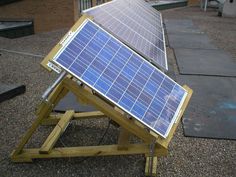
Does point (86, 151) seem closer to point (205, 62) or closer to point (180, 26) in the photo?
point (205, 62)

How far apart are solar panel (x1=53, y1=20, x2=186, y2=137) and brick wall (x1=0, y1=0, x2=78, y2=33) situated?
999 centimetres

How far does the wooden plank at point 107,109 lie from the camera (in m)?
4.12

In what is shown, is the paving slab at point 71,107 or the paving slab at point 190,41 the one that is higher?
the paving slab at point 71,107

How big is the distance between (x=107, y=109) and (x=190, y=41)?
956cm

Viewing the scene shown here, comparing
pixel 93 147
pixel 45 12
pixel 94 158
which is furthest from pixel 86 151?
pixel 45 12

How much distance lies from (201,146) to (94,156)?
184 cm

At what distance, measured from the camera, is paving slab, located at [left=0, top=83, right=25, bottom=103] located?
6720mm

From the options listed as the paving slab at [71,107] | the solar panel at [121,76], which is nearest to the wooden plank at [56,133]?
the paving slab at [71,107]

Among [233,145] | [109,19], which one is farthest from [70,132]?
[233,145]

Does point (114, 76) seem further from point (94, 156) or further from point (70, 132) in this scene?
point (70, 132)

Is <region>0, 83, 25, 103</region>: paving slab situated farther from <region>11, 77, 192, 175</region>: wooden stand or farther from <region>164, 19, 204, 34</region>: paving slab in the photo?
<region>164, 19, 204, 34</region>: paving slab

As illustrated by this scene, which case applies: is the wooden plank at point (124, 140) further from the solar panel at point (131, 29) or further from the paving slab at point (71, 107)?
the paving slab at point (71, 107)

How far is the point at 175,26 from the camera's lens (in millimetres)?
16016

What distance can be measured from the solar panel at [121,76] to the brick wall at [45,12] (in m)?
9.99
